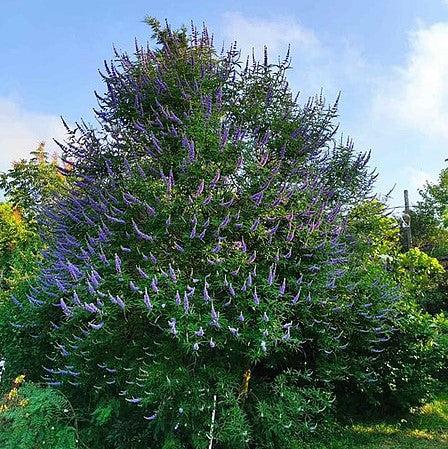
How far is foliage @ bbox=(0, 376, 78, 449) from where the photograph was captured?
389 cm

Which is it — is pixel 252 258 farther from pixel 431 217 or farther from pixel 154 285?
pixel 431 217

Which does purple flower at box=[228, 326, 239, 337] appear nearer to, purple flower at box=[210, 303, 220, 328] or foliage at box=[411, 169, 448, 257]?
purple flower at box=[210, 303, 220, 328]

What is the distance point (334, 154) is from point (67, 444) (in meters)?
4.35

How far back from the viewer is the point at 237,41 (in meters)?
5.89

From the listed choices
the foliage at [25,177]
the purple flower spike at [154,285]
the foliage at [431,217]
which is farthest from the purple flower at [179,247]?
the foliage at [431,217]

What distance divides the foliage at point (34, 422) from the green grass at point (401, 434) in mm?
2431

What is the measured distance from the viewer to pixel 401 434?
5.58m

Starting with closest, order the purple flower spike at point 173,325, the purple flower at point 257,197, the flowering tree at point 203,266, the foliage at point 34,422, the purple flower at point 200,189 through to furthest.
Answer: the purple flower spike at point 173,325
the foliage at point 34,422
the flowering tree at point 203,266
the purple flower at point 200,189
the purple flower at point 257,197

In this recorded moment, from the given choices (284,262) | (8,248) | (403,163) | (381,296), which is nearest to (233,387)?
(284,262)

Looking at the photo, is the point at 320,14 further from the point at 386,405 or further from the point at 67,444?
the point at 67,444

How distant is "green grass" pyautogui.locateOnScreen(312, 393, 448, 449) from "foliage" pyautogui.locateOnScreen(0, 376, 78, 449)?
7.97 ft

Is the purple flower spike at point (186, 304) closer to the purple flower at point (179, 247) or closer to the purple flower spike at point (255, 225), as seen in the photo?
the purple flower at point (179, 247)

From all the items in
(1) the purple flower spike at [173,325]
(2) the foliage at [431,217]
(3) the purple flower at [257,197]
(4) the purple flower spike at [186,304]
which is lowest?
(1) the purple flower spike at [173,325]

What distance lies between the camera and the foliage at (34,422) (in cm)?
389
